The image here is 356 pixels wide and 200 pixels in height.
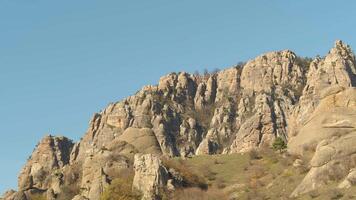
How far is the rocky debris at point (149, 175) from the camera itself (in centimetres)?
6169

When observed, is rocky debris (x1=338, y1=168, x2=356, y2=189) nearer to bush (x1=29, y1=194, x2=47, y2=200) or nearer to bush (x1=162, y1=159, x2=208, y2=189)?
bush (x1=162, y1=159, x2=208, y2=189)

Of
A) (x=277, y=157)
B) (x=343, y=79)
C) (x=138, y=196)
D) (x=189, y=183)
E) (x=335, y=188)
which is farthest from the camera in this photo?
(x=343, y=79)

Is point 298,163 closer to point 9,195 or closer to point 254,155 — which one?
point 254,155

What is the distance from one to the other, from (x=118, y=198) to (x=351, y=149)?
75.0 ft

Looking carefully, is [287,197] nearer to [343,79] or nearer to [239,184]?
[239,184]

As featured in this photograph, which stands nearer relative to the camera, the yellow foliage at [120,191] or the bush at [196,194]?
the bush at [196,194]

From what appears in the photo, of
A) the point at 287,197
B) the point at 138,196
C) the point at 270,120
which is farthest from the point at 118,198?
the point at 270,120

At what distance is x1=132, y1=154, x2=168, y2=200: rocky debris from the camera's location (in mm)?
61688

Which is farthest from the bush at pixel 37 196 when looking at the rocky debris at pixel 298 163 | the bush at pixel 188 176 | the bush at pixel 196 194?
the rocky debris at pixel 298 163

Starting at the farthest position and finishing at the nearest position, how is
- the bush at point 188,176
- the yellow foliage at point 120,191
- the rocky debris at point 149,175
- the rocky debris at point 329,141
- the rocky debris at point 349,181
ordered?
the bush at point 188,176
the yellow foliage at point 120,191
the rocky debris at point 149,175
the rocky debris at point 329,141
the rocky debris at point 349,181

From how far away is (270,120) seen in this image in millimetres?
196625

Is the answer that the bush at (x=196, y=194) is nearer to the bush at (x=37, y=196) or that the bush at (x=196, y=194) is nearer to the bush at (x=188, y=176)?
the bush at (x=188, y=176)

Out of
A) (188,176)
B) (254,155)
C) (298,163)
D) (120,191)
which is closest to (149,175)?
(120,191)

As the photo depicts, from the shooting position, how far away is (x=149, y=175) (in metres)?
62.4
